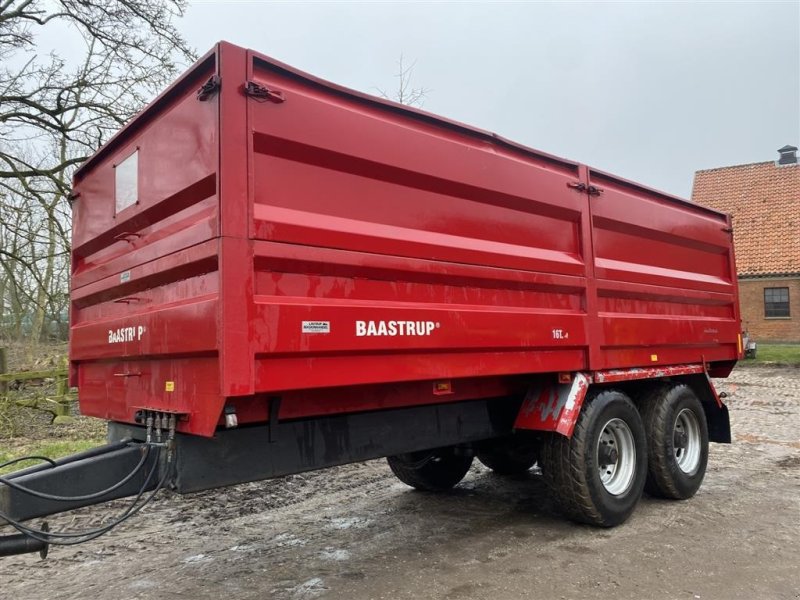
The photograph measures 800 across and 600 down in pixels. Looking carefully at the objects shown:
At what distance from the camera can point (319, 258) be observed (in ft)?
9.61

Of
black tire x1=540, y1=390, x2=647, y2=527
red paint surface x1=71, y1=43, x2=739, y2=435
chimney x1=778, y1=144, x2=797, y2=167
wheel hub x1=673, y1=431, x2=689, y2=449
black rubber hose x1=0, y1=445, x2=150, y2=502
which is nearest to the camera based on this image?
black rubber hose x1=0, y1=445, x2=150, y2=502

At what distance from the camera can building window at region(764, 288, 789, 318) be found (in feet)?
75.4

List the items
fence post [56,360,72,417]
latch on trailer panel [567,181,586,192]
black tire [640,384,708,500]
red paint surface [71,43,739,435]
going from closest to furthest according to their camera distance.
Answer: red paint surface [71,43,739,435], latch on trailer panel [567,181,586,192], black tire [640,384,708,500], fence post [56,360,72,417]

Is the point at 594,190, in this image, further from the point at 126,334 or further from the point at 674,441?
the point at 126,334

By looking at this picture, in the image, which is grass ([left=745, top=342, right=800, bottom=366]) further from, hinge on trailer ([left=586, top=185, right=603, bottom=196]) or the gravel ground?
hinge on trailer ([left=586, top=185, right=603, bottom=196])

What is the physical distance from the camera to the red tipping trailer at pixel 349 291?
2.75 m

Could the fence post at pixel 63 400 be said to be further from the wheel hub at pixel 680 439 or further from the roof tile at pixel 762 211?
the roof tile at pixel 762 211

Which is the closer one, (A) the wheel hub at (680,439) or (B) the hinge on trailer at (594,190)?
Answer: (B) the hinge on trailer at (594,190)

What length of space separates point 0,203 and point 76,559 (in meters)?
7.44

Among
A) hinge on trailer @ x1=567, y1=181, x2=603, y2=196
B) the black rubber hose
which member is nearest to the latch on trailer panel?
hinge on trailer @ x1=567, y1=181, x2=603, y2=196

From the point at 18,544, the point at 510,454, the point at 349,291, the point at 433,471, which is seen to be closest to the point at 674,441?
the point at 510,454

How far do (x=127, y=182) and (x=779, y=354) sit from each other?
20846 mm

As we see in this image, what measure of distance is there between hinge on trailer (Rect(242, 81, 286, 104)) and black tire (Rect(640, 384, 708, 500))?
403 cm

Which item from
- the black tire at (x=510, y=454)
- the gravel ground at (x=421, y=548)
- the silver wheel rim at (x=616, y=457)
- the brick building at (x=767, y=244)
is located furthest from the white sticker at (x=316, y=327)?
the brick building at (x=767, y=244)
